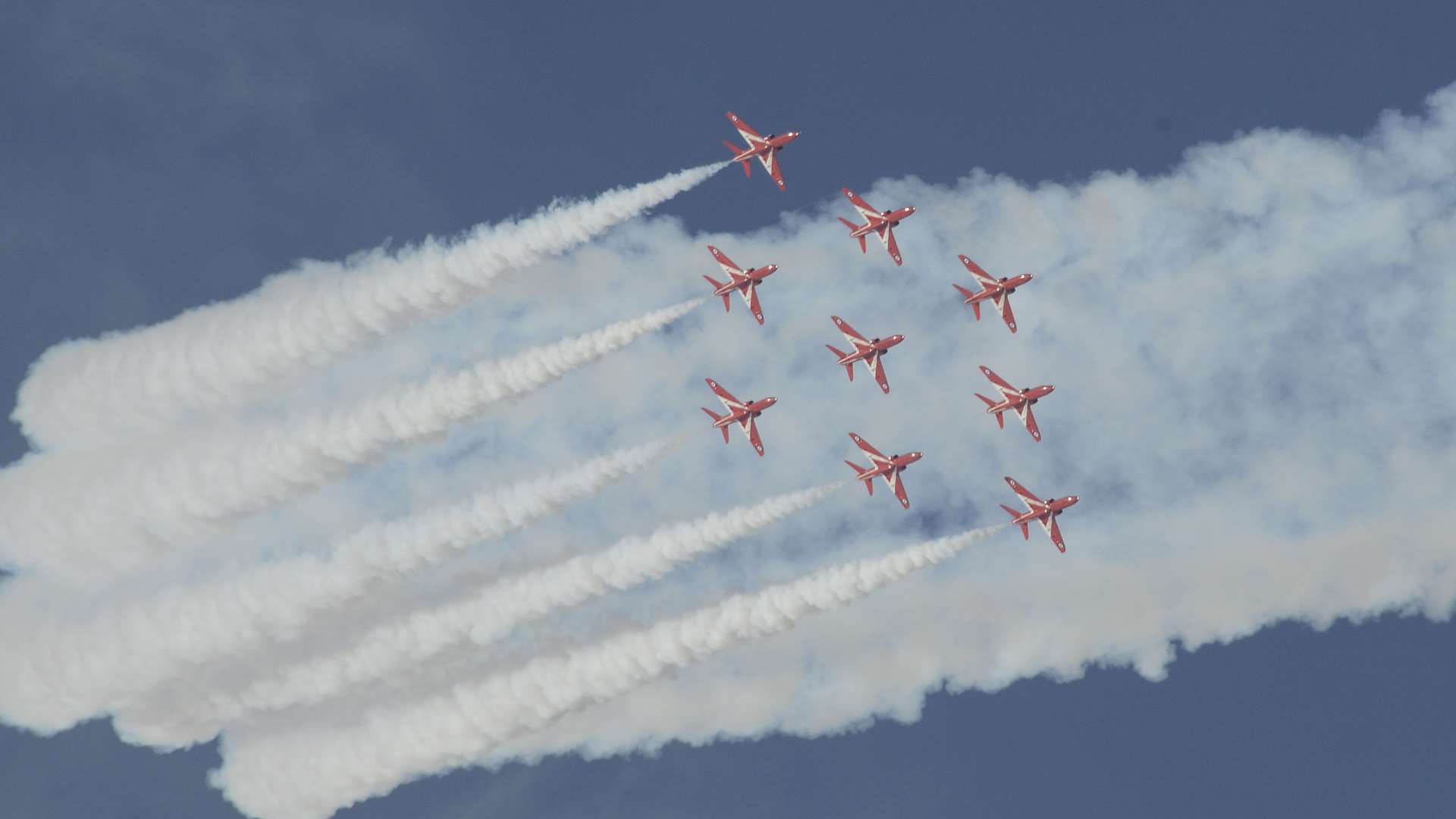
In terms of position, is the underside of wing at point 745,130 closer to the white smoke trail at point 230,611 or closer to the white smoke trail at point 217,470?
the white smoke trail at point 217,470

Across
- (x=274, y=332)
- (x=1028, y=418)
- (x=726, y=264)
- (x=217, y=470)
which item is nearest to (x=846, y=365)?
(x=726, y=264)

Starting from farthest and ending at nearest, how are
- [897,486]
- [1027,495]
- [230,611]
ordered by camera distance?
1. [230,611]
2. [897,486]
3. [1027,495]

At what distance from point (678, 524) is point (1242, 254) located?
76.2 feet

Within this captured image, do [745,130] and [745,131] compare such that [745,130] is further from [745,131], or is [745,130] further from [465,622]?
[465,622]

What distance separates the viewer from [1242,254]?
252ft

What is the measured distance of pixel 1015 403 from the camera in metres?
81.1

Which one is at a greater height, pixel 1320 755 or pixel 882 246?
pixel 882 246

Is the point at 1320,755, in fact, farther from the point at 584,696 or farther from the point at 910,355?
the point at 584,696

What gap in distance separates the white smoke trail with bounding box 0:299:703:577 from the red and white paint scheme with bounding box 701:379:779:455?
4.06m

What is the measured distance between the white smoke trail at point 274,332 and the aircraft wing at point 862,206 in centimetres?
707

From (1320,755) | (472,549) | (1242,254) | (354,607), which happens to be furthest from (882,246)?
(1320,755)

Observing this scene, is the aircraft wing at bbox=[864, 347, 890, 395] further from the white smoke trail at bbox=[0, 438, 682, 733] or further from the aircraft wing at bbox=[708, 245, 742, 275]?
the white smoke trail at bbox=[0, 438, 682, 733]

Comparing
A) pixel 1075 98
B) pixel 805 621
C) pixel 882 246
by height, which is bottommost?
pixel 805 621

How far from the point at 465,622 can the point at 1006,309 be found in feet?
80.2
